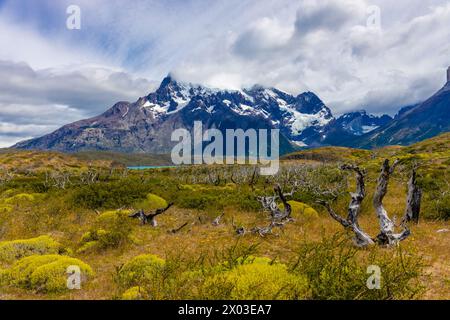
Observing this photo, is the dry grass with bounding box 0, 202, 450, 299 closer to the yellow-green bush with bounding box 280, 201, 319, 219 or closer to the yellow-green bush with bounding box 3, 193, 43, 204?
the yellow-green bush with bounding box 280, 201, 319, 219

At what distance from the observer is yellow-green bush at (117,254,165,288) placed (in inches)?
341

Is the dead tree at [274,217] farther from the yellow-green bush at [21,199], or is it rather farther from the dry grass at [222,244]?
the yellow-green bush at [21,199]

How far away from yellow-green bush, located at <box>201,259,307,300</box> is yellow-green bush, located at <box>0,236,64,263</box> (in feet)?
27.9

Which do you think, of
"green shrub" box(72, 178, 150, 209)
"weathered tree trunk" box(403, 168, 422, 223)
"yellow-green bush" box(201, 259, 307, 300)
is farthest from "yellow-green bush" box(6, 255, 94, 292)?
"weathered tree trunk" box(403, 168, 422, 223)

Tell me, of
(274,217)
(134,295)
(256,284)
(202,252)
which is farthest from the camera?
(274,217)

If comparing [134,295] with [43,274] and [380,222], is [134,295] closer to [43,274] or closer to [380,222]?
[43,274]

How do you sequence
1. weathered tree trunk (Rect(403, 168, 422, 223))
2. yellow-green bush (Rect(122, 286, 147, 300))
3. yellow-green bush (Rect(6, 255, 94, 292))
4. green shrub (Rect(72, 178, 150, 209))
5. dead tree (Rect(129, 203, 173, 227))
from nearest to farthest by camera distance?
yellow-green bush (Rect(122, 286, 147, 300)), yellow-green bush (Rect(6, 255, 94, 292)), weathered tree trunk (Rect(403, 168, 422, 223)), dead tree (Rect(129, 203, 173, 227)), green shrub (Rect(72, 178, 150, 209))

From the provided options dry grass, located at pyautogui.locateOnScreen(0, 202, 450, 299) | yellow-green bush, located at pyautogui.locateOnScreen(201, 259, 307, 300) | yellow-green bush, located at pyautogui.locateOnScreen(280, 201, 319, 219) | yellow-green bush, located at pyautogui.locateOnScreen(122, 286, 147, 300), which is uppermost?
yellow-green bush, located at pyautogui.locateOnScreen(201, 259, 307, 300)

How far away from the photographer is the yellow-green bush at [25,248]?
1159cm

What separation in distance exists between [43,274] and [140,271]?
2.82 metres

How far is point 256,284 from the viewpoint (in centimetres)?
650

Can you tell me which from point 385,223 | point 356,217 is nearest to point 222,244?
point 356,217
